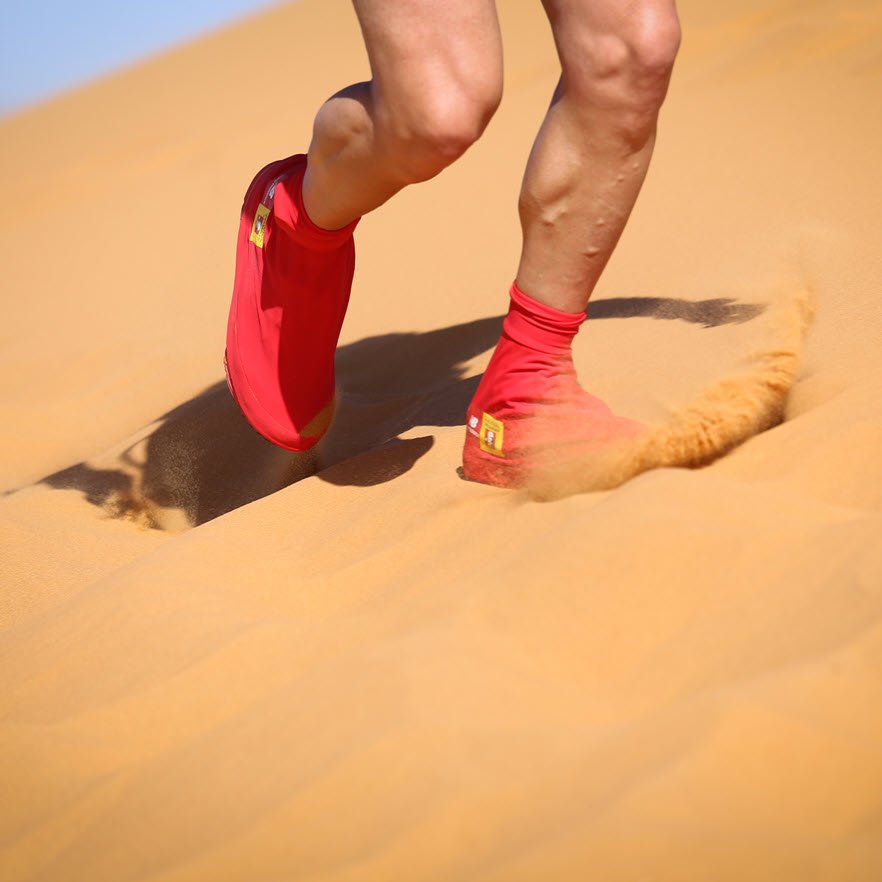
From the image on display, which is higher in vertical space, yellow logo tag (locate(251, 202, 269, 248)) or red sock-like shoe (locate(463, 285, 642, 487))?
yellow logo tag (locate(251, 202, 269, 248))

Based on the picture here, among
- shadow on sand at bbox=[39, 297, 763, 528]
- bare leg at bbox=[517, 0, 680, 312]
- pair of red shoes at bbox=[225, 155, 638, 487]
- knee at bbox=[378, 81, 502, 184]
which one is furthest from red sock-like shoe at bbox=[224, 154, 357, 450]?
bare leg at bbox=[517, 0, 680, 312]

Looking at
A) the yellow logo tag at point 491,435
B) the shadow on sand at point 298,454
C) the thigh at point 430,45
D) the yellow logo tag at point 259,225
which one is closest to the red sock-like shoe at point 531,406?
the yellow logo tag at point 491,435

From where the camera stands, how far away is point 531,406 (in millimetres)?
1391

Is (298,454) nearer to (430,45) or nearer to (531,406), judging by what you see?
(531,406)

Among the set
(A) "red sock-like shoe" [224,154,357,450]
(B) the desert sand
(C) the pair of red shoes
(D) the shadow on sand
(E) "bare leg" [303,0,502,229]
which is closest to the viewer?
(B) the desert sand

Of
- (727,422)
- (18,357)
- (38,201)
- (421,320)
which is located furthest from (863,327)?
(38,201)

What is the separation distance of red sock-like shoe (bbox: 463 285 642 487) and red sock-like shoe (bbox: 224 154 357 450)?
1.13 ft

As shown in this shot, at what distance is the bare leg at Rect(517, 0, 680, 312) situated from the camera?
4.34ft

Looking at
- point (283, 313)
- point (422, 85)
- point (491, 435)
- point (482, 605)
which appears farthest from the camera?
point (283, 313)

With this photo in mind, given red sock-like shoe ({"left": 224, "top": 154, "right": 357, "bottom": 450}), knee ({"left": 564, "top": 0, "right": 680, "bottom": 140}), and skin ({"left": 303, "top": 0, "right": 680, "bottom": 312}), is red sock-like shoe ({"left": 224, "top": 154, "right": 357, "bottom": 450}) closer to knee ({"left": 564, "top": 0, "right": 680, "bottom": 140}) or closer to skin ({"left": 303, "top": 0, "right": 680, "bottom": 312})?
skin ({"left": 303, "top": 0, "right": 680, "bottom": 312})

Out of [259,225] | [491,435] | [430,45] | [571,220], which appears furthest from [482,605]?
[259,225]

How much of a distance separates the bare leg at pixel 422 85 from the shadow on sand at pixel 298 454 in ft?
1.61

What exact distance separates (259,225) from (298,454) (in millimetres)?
444

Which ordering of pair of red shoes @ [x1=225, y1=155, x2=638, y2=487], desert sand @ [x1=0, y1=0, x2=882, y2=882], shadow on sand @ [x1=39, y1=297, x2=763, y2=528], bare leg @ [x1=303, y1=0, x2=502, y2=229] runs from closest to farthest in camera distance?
1. desert sand @ [x1=0, y1=0, x2=882, y2=882]
2. bare leg @ [x1=303, y1=0, x2=502, y2=229]
3. pair of red shoes @ [x1=225, y1=155, x2=638, y2=487]
4. shadow on sand @ [x1=39, y1=297, x2=763, y2=528]
